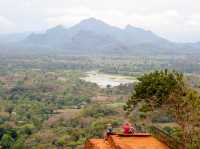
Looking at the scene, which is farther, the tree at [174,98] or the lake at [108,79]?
the lake at [108,79]

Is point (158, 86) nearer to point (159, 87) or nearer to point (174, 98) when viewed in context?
point (159, 87)

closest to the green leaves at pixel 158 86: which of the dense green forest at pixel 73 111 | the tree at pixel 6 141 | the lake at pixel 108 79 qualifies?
the dense green forest at pixel 73 111

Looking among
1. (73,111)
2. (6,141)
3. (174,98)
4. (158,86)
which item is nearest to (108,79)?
(73,111)

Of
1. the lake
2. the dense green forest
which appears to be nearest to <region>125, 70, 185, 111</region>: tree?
the dense green forest

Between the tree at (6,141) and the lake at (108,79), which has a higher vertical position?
the tree at (6,141)

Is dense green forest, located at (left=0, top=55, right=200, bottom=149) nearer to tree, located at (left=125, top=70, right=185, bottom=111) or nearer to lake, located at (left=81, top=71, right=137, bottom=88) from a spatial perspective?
tree, located at (left=125, top=70, right=185, bottom=111)

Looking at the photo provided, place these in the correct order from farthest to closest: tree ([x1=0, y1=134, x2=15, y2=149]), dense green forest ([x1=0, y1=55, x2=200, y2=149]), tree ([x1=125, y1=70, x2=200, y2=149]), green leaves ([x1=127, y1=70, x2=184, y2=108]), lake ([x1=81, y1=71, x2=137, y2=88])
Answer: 1. lake ([x1=81, y1=71, x2=137, y2=88])
2. tree ([x1=0, y1=134, x2=15, y2=149])
3. dense green forest ([x1=0, y1=55, x2=200, y2=149])
4. green leaves ([x1=127, y1=70, x2=184, y2=108])
5. tree ([x1=125, y1=70, x2=200, y2=149])

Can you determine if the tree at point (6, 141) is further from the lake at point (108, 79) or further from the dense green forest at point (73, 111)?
the lake at point (108, 79)

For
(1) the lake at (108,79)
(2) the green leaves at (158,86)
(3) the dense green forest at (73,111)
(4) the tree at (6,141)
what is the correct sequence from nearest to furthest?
(2) the green leaves at (158,86) < (3) the dense green forest at (73,111) < (4) the tree at (6,141) < (1) the lake at (108,79)

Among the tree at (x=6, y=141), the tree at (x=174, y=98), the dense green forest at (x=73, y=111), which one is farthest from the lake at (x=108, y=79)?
the tree at (x=174, y=98)

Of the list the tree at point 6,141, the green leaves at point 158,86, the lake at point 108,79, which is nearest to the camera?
the green leaves at point 158,86

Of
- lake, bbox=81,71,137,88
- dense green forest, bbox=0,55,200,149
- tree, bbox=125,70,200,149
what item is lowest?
lake, bbox=81,71,137,88

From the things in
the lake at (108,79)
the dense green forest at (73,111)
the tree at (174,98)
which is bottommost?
the lake at (108,79)

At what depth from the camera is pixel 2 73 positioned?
162500 mm
